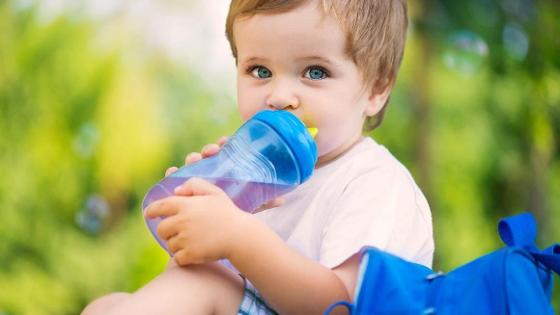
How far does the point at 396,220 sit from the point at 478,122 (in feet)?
7.52

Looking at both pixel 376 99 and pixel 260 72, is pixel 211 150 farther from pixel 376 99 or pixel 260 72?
pixel 376 99

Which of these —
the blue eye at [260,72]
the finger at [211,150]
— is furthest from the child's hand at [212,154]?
the blue eye at [260,72]

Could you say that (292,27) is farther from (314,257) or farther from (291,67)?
(314,257)

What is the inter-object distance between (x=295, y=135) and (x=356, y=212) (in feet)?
0.43

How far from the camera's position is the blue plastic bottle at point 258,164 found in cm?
101

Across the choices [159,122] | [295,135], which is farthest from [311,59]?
[159,122]

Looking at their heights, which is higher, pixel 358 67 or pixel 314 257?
pixel 358 67

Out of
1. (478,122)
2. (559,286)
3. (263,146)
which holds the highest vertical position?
(263,146)

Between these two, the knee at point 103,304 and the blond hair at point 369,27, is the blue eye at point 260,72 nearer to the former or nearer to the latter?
the blond hair at point 369,27

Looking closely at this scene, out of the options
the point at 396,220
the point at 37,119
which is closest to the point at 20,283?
the point at 37,119

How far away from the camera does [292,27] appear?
1083mm

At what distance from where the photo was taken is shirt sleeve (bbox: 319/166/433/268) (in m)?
1.01

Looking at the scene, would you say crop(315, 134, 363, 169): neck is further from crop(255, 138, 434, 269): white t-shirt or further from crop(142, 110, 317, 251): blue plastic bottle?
crop(142, 110, 317, 251): blue plastic bottle

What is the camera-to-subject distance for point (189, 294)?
954 millimetres
